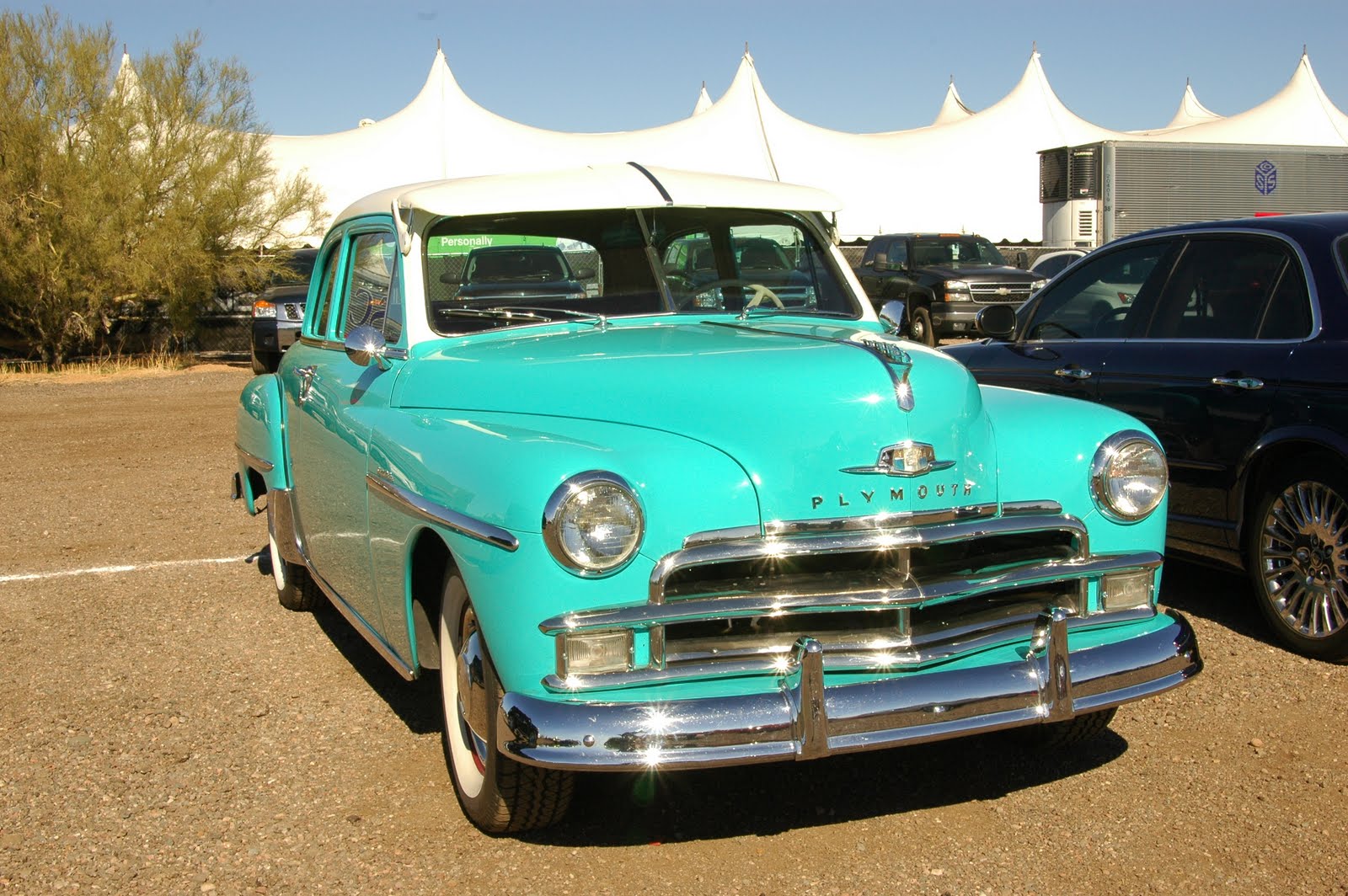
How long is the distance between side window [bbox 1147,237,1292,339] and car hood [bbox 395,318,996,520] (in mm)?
2082

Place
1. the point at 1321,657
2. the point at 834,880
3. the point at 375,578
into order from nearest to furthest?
the point at 834,880 < the point at 375,578 < the point at 1321,657

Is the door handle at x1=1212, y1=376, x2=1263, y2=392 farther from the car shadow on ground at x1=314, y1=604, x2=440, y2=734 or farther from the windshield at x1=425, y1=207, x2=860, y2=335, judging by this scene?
the car shadow on ground at x1=314, y1=604, x2=440, y2=734

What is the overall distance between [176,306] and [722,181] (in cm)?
1670

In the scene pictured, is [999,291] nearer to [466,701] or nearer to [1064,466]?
[1064,466]

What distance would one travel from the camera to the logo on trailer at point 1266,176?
841 inches

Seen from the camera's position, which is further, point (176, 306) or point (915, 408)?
point (176, 306)

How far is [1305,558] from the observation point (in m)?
4.96

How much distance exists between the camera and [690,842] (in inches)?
140

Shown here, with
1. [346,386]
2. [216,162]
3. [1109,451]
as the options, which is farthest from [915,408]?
[216,162]

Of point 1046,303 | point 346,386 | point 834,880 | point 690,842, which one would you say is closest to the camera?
point 834,880

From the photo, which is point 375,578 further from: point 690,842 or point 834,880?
point 834,880

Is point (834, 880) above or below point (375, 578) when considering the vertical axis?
below

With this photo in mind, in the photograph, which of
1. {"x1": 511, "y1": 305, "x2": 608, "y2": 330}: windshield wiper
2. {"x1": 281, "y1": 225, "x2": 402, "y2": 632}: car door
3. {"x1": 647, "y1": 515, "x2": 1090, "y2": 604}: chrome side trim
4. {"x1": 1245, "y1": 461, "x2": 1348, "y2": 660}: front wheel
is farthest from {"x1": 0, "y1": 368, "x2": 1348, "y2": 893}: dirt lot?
{"x1": 511, "y1": 305, "x2": 608, "y2": 330}: windshield wiper

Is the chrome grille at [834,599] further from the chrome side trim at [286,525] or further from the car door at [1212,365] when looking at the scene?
the chrome side trim at [286,525]
